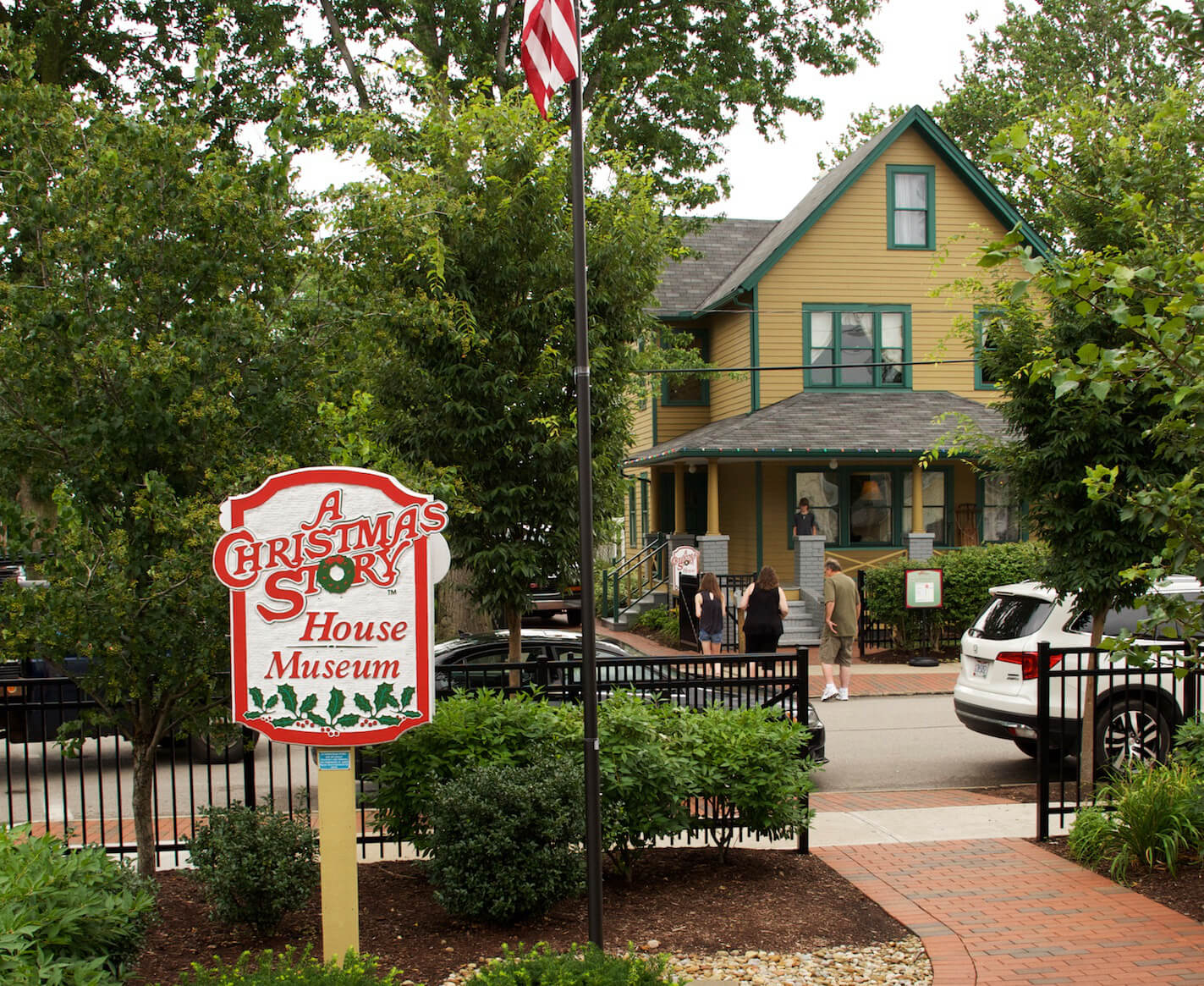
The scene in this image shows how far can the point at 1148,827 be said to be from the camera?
22.7 feet

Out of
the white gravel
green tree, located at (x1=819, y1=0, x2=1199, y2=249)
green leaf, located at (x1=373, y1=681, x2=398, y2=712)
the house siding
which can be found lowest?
the white gravel

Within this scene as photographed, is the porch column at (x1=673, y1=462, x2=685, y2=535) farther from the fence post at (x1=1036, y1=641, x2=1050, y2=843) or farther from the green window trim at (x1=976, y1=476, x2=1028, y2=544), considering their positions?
the fence post at (x1=1036, y1=641, x2=1050, y2=843)

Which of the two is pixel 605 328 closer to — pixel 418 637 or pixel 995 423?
pixel 418 637

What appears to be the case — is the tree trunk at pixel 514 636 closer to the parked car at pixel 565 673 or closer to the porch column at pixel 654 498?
the parked car at pixel 565 673

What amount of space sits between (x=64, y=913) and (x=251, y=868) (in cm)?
141

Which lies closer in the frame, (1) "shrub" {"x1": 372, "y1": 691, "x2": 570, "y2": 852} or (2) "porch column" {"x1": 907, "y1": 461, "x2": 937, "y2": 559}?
(1) "shrub" {"x1": 372, "y1": 691, "x2": 570, "y2": 852}

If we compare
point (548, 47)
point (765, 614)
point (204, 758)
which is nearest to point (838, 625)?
point (765, 614)

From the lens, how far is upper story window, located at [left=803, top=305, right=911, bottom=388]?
23859 millimetres

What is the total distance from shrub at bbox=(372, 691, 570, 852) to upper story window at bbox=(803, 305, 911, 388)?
1840 cm

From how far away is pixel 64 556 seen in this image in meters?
5.58

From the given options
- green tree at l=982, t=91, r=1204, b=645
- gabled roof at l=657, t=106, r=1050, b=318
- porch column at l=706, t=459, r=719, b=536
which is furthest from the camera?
gabled roof at l=657, t=106, r=1050, b=318

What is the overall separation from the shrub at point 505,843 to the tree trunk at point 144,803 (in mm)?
1589

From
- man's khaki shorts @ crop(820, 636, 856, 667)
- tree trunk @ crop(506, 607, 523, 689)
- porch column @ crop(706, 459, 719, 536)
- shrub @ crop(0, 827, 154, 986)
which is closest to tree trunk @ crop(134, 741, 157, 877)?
shrub @ crop(0, 827, 154, 986)

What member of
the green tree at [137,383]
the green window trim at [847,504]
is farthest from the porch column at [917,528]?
the green tree at [137,383]
